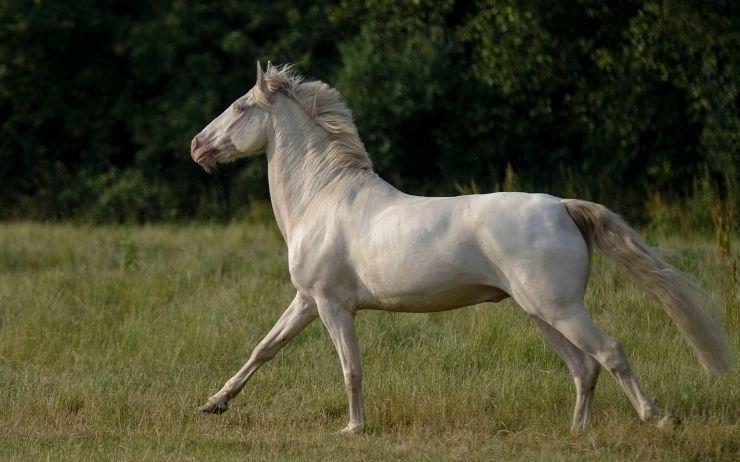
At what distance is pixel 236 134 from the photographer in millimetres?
6398

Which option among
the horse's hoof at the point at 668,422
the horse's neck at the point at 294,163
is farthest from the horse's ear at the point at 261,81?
the horse's hoof at the point at 668,422

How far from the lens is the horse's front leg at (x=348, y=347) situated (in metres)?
5.91

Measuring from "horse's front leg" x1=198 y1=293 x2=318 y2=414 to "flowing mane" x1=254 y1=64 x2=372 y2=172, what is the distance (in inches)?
35.0

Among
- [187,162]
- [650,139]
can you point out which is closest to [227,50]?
[187,162]

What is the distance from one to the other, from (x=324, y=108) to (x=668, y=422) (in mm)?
2615

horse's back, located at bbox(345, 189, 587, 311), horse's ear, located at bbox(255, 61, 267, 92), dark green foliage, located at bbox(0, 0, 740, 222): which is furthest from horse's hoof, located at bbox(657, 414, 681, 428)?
dark green foliage, located at bbox(0, 0, 740, 222)

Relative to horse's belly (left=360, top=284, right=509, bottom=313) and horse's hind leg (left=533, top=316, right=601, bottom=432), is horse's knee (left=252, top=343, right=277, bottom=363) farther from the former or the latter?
horse's hind leg (left=533, top=316, right=601, bottom=432)

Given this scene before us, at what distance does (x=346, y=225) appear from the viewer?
593 cm

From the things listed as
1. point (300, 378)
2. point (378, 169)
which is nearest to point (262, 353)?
point (300, 378)

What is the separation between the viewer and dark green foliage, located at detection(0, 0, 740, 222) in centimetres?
1523

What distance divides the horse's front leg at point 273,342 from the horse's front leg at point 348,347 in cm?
27

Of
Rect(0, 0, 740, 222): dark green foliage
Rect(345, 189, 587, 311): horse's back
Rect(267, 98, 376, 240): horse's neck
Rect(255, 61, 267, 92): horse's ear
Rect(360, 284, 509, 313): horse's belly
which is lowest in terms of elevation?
Rect(0, 0, 740, 222): dark green foliage

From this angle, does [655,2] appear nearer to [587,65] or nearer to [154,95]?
[587,65]

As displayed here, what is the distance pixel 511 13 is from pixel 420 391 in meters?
9.23
